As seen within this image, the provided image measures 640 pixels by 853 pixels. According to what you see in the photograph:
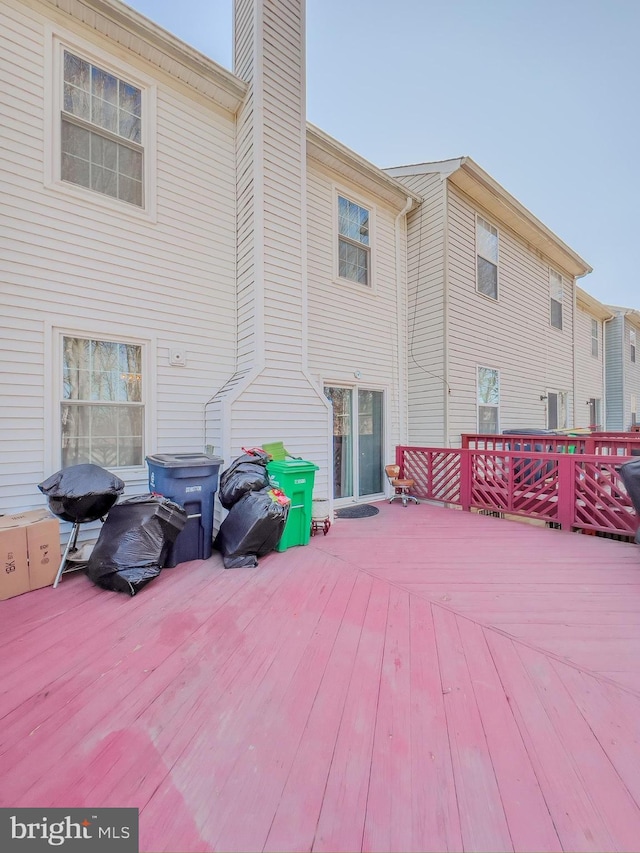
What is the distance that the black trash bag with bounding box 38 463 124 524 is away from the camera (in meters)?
2.79

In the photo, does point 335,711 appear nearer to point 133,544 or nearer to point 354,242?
point 133,544

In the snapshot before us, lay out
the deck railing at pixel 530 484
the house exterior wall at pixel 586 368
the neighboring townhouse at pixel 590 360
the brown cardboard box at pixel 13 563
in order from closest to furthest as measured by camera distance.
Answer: the brown cardboard box at pixel 13 563 < the deck railing at pixel 530 484 < the house exterior wall at pixel 586 368 < the neighboring townhouse at pixel 590 360

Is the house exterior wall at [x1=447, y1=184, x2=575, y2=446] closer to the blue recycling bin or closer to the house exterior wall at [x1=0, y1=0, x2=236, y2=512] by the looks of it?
the house exterior wall at [x1=0, y1=0, x2=236, y2=512]

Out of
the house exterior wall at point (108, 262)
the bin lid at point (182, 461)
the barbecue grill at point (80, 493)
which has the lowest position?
the barbecue grill at point (80, 493)

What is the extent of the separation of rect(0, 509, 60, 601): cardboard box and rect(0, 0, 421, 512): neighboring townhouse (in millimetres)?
719

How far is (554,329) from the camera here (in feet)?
29.7

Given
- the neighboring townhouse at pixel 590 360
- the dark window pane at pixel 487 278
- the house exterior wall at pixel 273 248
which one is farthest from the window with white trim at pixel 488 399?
the neighboring townhouse at pixel 590 360

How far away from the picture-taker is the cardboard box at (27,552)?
260 cm

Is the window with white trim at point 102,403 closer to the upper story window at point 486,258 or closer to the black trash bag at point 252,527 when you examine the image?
the black trash bag at point 252,527

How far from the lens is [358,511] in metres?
5.23

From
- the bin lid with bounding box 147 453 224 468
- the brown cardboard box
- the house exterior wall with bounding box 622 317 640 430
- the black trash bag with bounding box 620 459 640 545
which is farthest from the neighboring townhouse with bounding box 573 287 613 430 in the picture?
the brown cardboard box

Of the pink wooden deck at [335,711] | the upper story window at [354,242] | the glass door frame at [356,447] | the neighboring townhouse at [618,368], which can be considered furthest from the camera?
the neighboring townhouse at [618,368]

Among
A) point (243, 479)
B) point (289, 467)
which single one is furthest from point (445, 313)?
point (243, 479)

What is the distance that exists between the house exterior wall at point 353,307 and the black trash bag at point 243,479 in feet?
6.65
